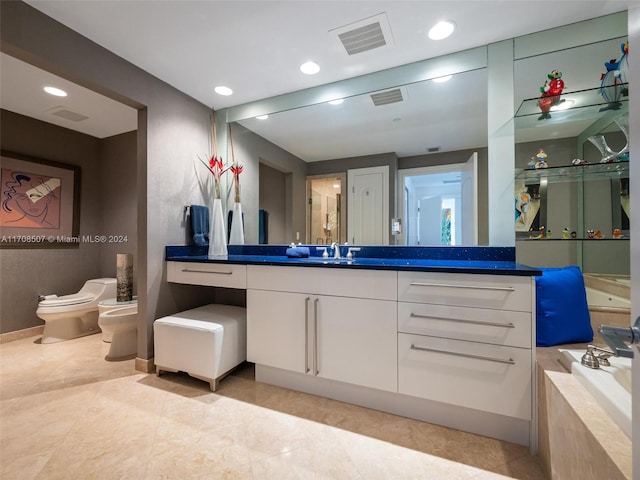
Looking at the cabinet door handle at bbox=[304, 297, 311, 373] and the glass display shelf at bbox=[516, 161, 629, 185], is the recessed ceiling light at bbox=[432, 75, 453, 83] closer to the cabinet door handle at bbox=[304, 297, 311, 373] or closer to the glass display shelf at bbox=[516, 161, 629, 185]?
the glass display shelf at bbox=[516, 161, 629, 185]

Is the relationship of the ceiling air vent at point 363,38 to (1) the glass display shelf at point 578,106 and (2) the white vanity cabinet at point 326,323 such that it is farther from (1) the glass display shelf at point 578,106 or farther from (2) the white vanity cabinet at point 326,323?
(2) the white vanity cabinet at point 326,323

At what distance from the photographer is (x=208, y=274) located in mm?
2125

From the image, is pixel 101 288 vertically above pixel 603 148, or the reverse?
pixel 603 148

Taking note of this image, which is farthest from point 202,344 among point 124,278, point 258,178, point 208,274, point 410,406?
point 258,178

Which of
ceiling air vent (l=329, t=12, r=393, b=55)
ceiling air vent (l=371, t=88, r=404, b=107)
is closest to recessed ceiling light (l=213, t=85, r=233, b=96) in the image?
ceiling air vent (l=329, t=12, r=393, b=55)

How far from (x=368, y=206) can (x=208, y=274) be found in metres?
1.36

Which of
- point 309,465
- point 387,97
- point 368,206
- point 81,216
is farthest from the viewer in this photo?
point 81,216

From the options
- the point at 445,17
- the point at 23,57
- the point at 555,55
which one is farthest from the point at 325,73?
the point at 23,57

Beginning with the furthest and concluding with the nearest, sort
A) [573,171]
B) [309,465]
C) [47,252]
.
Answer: [47,252], [573,171], [309,465]

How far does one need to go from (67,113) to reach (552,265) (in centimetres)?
447

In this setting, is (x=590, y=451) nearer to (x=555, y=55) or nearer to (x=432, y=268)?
(x=432, y=268)

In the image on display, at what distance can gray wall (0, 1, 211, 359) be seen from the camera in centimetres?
160

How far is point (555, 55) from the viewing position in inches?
69.2

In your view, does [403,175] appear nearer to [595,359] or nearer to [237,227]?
[595,359]
